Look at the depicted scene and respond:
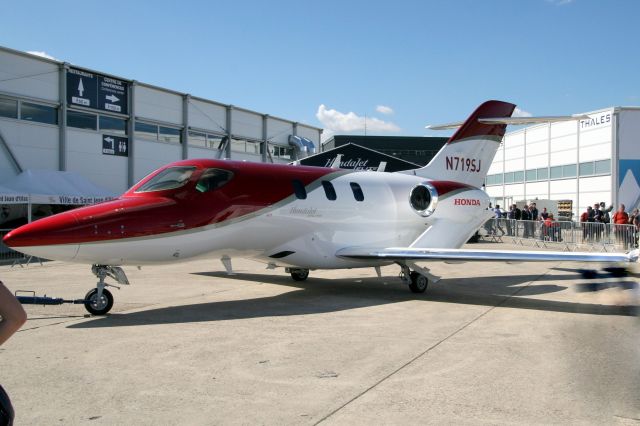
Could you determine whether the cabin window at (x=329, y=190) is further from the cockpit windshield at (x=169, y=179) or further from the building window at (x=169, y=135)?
the building window at (x=169, y=135)

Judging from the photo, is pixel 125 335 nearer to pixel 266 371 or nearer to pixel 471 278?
pixel 266 371

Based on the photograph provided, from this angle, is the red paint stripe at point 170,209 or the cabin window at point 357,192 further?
the cabin window at point 357,192

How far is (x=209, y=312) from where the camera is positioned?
8.91m

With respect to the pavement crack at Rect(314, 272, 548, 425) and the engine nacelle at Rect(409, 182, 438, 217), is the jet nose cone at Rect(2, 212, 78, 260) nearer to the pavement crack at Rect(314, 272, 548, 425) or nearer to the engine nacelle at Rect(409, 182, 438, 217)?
the pavement crack at Rect(314, 272, 548, 425)

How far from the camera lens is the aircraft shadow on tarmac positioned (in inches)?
338

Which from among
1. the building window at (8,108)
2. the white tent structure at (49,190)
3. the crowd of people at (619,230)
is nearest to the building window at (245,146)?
the white tent structure at (49,190)

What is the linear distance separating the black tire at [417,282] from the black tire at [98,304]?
6003mm

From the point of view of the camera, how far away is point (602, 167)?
1276 inches

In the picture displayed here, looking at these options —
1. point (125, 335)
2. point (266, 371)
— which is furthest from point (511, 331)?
point (125, 335)

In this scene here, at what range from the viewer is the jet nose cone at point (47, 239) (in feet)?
25.0

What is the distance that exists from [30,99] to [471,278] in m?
18.4

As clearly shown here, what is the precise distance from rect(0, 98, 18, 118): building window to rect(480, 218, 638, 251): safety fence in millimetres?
22401

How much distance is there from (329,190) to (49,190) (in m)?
14.1

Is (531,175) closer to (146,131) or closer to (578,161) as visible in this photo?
(578,161)
